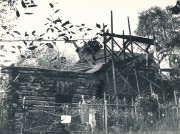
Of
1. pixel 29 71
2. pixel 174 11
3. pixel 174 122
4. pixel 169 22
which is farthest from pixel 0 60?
pixel 169 22

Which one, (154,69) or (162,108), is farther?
(154,69)

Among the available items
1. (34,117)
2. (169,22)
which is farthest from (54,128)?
(169,22)

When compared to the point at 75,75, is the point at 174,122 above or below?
below

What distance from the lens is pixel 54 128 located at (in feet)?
46.5

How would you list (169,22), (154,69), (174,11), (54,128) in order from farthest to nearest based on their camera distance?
(169,22), (154,69), (54,128), (174,11)

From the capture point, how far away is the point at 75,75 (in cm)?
1958

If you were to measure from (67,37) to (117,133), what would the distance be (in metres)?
10.4

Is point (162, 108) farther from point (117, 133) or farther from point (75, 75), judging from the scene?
point (75, 75)

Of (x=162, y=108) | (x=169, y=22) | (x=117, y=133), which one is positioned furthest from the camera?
(x=169, y=22)

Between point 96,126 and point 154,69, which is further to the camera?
point 154,69

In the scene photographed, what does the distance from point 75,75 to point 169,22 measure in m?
20.3

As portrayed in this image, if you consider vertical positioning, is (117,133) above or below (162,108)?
below

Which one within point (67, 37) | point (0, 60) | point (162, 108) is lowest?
point (162, 108)

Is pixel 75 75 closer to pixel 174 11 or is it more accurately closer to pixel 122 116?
pixel 122 116
